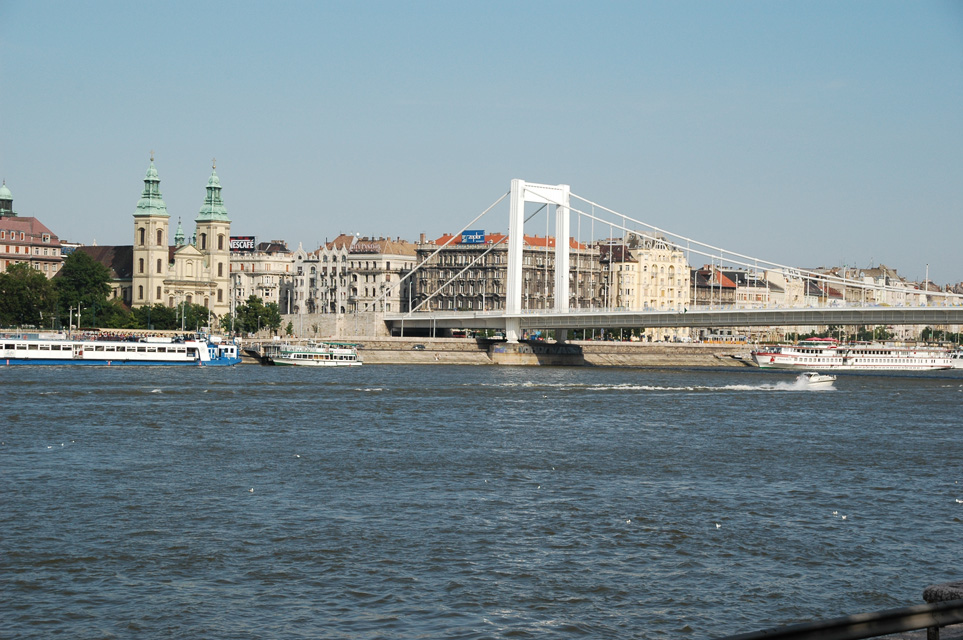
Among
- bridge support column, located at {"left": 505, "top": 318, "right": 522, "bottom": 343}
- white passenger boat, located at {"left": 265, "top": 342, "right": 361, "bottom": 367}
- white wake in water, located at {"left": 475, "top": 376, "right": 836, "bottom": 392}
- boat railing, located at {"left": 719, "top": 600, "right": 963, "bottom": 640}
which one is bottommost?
white wake in water, located at {"left": 475, "top": 376, "right": 836, "bottom": 392}

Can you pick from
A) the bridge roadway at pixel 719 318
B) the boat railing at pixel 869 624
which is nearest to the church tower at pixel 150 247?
the bridge roadway at pixel 719 318

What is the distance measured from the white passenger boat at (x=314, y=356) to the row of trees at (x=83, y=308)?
29173 mm

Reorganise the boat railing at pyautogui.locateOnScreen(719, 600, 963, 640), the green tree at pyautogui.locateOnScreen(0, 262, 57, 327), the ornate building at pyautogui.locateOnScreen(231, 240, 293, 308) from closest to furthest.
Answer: the boat railing at pyautogui.locateOnScreen(719, 600, 963, 640)
the green tree at pyautogui.locateOnScreen(0, 262, 57, 327)
the ornate building at pyautogui.locateOnScreen(231, 240, 293, 308)

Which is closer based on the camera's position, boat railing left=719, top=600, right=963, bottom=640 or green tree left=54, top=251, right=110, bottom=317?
boat railing left=719, top=600, right=963, bottom=640

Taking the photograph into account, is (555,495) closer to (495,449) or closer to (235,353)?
(495,449)

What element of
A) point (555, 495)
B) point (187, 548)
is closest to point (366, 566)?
point (187, 548)

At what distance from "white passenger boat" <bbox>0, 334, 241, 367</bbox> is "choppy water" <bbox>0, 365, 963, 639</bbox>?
3756 cm

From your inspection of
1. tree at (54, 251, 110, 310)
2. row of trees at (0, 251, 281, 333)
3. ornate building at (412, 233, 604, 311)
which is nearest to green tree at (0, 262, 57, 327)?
row of trees at (0, 251, 281, 333)

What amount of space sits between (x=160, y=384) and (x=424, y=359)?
3721 centimetres

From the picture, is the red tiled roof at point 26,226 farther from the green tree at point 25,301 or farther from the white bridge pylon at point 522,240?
the white bridge pylon at point 522,240

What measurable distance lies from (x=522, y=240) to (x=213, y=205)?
64922 millimetres

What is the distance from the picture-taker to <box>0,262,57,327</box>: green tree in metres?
108

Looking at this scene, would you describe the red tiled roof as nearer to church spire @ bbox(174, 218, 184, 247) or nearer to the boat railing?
church spire @ bbox(174, 218, 184, 247)

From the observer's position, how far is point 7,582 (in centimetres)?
1667
